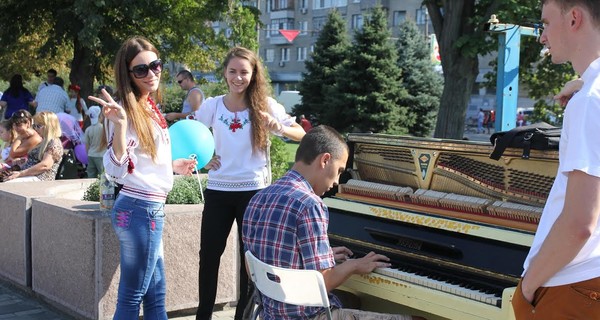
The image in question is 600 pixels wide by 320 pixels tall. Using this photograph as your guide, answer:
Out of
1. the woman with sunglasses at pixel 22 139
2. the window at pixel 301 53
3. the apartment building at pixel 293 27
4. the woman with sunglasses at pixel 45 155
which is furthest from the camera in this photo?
the window at pixel 301 53

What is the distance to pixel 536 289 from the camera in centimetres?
231

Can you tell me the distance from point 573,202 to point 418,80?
26912mm

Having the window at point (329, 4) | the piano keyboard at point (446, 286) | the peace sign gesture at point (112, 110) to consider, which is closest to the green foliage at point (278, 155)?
the peace sign gesture at point (112, 110)

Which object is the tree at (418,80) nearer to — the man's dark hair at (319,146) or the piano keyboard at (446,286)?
the piano keyboard at (446,286)

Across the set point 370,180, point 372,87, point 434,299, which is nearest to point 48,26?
point 372,87

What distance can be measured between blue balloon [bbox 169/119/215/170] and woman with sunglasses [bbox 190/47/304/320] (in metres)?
0.07

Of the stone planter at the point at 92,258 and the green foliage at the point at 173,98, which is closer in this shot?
the stone planter at the point at 92,258

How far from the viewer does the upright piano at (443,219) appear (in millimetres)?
3277

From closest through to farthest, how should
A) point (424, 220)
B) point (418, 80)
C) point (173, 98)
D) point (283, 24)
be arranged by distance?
1. point (424, 220)
2. point (173, 98)
3. point (418, 80)
4. point (283, 24)

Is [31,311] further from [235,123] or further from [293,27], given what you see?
[293,27]

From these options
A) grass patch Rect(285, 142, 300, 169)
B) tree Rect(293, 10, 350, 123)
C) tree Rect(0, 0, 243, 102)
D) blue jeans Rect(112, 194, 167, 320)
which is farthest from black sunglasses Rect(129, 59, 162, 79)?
tree Rect(293, 10, 350, 123)

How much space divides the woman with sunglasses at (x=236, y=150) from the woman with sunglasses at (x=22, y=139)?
4134 millimetres

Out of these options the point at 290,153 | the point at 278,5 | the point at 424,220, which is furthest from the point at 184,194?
the point at 278,5

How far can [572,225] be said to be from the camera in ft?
7.00
